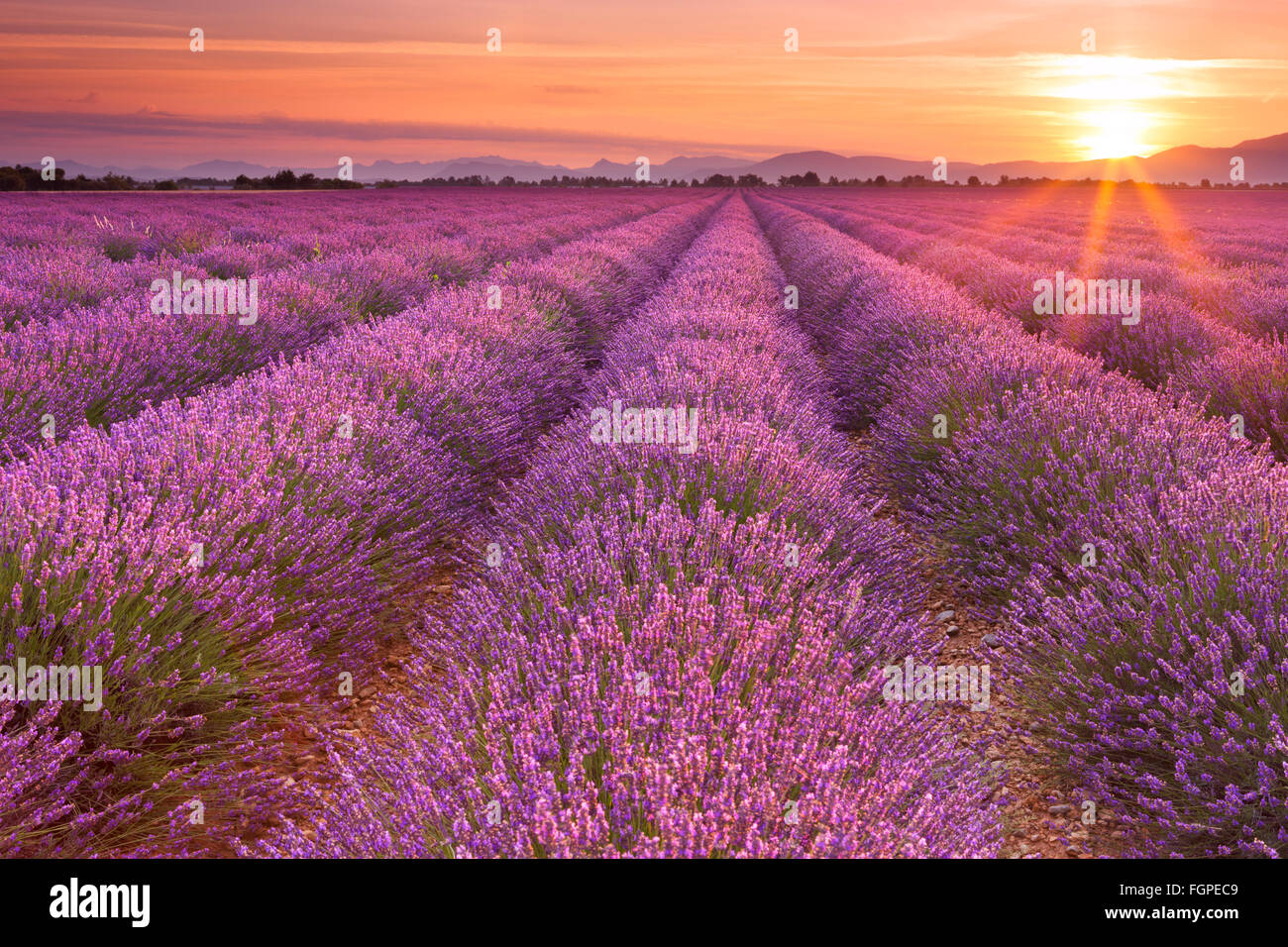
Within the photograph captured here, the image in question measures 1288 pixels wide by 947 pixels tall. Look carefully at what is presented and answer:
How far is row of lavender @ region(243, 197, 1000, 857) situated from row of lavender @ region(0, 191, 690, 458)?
2158 millimetres

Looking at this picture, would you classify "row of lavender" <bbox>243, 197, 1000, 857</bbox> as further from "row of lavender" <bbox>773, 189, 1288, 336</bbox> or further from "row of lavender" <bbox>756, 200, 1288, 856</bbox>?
"row of lavender" <bbox>773, 189, 1288, 336</bbox>

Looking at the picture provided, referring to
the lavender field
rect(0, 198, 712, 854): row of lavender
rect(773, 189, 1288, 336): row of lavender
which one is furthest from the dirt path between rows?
rect(773, 189, 1288, 336): row of lavender

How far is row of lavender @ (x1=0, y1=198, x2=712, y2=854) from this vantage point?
1.97 m

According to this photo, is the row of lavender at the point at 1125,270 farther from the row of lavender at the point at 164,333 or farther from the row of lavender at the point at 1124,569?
the row of lavender at the point at 164,333

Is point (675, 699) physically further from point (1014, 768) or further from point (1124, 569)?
point (1124, 569)

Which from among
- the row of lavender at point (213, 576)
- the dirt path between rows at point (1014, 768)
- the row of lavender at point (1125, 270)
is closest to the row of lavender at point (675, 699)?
the dirt path between rows at point (1014, 768)

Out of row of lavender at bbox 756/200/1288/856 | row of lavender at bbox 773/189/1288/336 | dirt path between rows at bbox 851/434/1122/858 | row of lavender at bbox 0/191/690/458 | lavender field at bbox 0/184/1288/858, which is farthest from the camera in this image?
row of lavender at bbox 773/189/1288/336

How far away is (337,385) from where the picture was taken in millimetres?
4066

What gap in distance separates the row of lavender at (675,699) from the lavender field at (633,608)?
0.01 m

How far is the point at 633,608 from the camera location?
2039mm

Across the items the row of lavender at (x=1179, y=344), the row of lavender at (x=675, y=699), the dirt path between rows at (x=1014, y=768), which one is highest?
the row of lavender at (x=1179, y=344)

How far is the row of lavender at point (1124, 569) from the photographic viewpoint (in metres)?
1.91

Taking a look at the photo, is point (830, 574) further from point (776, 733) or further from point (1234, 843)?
point (1234, 843)

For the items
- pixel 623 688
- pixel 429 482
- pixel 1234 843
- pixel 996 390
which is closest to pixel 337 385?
pixel 429 482
